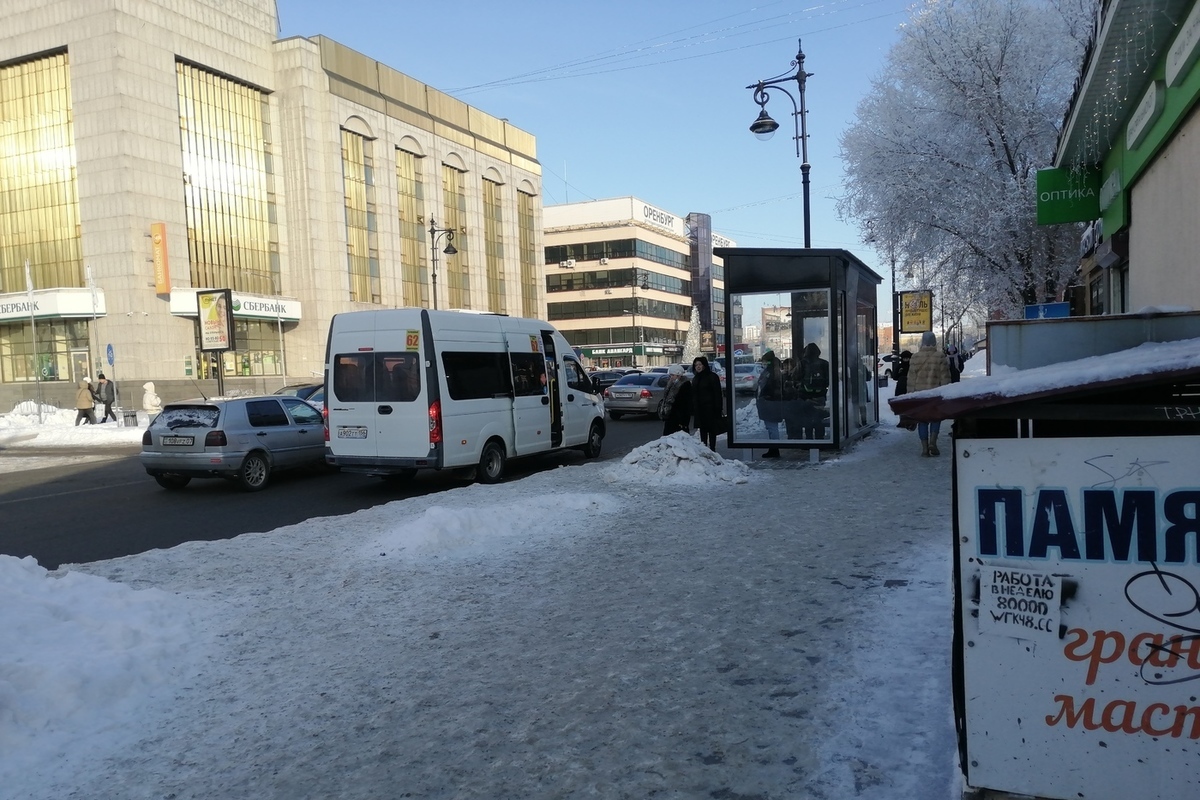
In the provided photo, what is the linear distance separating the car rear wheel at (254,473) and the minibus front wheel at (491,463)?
3448 mm

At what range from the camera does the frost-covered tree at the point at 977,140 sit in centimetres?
1811

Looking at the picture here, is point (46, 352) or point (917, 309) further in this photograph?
point (46, 352)

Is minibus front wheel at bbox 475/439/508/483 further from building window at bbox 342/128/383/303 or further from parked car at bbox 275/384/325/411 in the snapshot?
building window at bbox 342/128/383/303

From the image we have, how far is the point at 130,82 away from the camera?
127ft

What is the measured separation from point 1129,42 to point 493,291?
58.2m

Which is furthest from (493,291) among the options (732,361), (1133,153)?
A: (1133,153)

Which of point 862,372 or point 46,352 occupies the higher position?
point 46,352

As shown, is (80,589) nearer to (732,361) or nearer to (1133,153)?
(732,361)

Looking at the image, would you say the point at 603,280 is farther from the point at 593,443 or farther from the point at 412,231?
the point at 593,443

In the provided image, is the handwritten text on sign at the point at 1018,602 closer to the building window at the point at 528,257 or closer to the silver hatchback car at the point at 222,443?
the silver hatchback car at the point at 222,443

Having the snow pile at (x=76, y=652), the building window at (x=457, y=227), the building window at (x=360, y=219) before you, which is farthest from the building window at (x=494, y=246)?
the snow pile at (x=76, y=652)

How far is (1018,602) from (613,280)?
84.9 meters

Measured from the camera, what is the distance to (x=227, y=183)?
4381 cm

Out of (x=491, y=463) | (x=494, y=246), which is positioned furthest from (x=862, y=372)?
(x=494, y=246)
